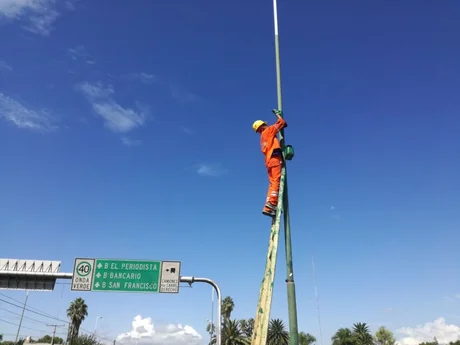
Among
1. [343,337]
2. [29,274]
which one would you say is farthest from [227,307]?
[29,274]

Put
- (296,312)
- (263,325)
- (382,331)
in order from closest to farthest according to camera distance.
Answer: (263,325), (296,312), (382,331)

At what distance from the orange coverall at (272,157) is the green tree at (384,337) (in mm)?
79284

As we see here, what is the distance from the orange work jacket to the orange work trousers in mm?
132

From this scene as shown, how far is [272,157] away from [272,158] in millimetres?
22

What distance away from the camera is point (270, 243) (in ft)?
20.2

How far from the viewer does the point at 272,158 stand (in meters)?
6.80

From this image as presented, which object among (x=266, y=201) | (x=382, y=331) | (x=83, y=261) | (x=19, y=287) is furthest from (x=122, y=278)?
(x=382, y=331)

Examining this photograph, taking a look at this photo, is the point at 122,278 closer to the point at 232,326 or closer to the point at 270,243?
the point at 270,243

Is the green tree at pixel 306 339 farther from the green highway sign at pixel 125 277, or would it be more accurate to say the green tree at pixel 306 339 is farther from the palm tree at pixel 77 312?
the green highway sign at pixel 125 277

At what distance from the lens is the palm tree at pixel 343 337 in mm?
70062

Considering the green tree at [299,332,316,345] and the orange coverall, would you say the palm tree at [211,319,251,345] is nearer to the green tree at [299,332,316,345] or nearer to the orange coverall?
the green tree at [299,332,316,345]

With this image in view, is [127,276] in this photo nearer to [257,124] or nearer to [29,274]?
[29,274]

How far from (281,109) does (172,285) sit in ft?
44.1

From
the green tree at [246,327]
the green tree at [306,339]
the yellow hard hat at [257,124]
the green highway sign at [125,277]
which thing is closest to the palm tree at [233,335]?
the green tree at [246,327]
